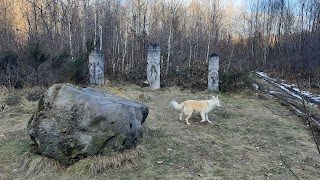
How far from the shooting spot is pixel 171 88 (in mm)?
15375

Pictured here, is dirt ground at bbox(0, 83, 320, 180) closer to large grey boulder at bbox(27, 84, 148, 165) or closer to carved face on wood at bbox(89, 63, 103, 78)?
large grey boulder at bbox(27, 84, 148, 165)

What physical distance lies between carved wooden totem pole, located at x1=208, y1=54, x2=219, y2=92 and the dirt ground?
185 inches

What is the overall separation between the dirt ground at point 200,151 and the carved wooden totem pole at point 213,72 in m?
4.71

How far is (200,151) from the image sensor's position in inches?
254

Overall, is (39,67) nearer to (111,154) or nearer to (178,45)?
(111,154)

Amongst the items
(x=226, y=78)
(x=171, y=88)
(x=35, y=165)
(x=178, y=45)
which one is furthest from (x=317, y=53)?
(x=35, y=165)

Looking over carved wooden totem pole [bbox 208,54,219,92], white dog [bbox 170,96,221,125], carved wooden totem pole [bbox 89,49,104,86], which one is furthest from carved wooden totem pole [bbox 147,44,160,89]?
white dog [bbox 170,96,221,125]

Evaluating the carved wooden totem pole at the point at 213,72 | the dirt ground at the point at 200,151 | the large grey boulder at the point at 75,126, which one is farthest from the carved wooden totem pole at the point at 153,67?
the large grey boulder at the point at 75,126

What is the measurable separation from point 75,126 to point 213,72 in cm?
1032

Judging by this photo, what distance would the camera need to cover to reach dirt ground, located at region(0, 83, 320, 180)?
17.4 feet

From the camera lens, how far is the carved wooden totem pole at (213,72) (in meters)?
14.7

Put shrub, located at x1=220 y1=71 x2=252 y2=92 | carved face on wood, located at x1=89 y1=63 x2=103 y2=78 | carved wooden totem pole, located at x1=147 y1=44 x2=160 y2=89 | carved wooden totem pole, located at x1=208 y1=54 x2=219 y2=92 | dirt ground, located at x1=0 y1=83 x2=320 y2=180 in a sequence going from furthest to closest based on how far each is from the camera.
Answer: carved wooden totem pole, located at x1=147 y1=44 x2=160 y2=89 < carved face on wood, located at x1=89 y1=63 x2=103 y2=78 < shrub, located at x1=220 y1=71 x2=252 y2=92 < carved wooden totem pole, located at x1=208 y1=54 x2=219 y2=92 < dirt ground, located at x1=0 y1=83 x2=320 y2=180

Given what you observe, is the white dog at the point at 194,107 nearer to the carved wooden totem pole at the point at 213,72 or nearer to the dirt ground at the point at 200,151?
the dirt ground at the point at 200,151

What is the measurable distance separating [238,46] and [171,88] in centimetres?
2879
